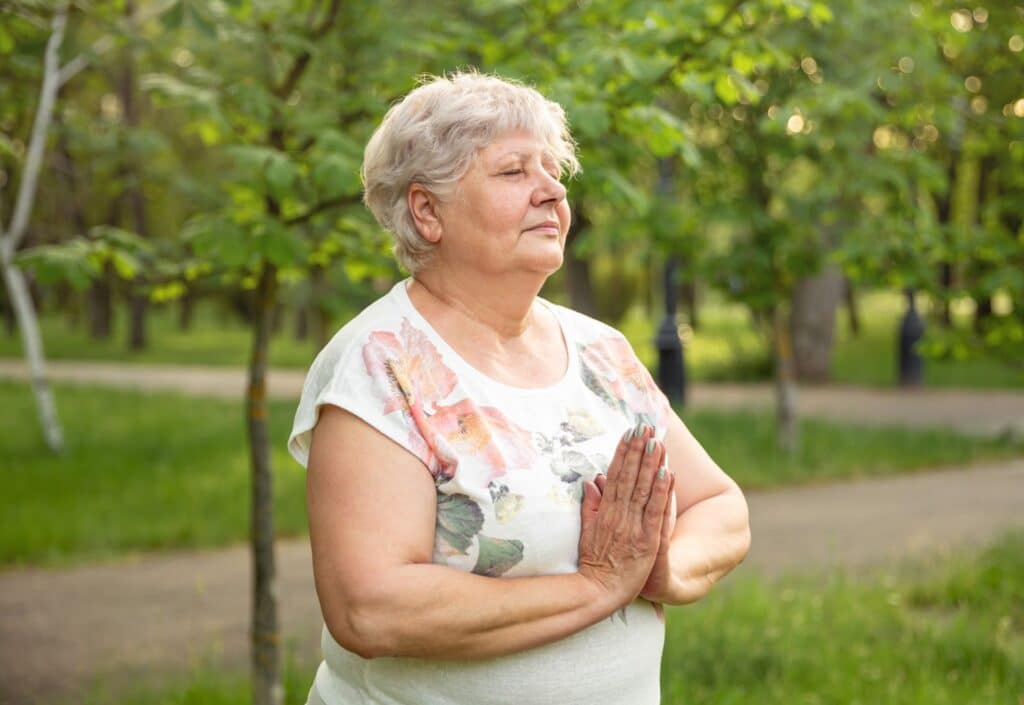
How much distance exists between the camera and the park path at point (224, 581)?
5434mm

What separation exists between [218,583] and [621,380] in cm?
492

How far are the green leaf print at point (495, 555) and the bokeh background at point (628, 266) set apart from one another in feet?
5.76

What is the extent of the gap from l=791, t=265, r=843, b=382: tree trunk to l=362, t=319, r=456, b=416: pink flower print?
1525 cm

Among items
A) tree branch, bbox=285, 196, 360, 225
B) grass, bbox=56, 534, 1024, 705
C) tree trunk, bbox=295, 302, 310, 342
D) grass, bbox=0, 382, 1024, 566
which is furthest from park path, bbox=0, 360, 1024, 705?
tree trunk, bbox=295, 302, 310, 342

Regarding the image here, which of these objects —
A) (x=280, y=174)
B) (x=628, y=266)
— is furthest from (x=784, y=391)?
(x=280, y=174)

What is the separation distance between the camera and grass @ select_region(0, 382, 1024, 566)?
777 centimetres

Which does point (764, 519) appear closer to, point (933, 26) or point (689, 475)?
point (933, 26)

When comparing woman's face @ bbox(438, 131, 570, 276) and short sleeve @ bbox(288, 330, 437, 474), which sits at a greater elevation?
woman's face @ bbox(438, 131, 570, 276)

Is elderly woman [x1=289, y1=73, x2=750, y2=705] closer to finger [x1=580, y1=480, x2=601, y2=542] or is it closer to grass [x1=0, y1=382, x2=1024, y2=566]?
finger [x1=580, y1=480, x2=601, y2=542]

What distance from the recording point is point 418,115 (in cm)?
227

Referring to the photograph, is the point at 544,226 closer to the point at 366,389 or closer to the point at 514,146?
the point at 514,146

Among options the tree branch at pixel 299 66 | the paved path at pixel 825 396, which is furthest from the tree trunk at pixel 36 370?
the tree branch at pixel 299 66

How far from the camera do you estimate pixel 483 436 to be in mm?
2121

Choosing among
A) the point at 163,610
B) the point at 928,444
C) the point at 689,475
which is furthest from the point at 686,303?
the point at 689,475
